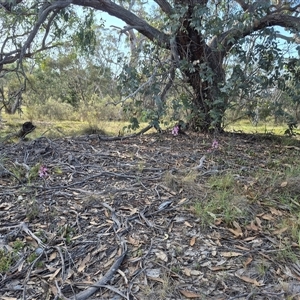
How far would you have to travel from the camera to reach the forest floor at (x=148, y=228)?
5.58 feet

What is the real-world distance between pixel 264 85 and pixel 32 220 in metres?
3.21

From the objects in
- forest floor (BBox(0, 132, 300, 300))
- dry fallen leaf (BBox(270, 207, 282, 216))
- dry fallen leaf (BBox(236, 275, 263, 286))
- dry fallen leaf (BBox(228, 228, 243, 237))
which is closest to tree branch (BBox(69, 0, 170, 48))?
forest floor (BBox(0, 132, 300, 300))

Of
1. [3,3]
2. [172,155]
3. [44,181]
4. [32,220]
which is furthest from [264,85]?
[3,3]

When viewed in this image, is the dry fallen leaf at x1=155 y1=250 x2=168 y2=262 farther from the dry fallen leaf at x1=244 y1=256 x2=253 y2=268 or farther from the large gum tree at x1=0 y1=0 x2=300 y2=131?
the large gum tree at x1=0 y1=0 x2=300 y2=131

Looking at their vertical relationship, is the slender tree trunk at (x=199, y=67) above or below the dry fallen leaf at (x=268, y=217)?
above

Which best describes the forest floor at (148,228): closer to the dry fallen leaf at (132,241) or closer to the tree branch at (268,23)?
the dry fallen leaf at (132,241)

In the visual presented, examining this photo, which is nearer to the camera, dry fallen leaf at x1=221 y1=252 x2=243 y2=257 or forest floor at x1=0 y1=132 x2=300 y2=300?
forest floor at x1=0 y1=132 x2=300 y2=300

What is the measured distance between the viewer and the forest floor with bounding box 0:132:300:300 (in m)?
1.70

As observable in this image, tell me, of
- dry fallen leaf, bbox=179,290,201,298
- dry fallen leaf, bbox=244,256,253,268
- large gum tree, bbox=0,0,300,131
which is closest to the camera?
dry fallen leaf, bbox=179,290,201,298

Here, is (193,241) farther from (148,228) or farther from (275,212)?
(275,212)

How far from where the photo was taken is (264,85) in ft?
13.6

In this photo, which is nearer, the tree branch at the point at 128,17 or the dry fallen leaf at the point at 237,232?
the dry fallen leaf at the point at 237,232

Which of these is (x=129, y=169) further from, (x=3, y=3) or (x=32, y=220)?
(x=3, y=3)

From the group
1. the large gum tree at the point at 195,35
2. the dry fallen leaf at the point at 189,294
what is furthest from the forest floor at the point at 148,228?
the large gum tree at the point at 195,35
